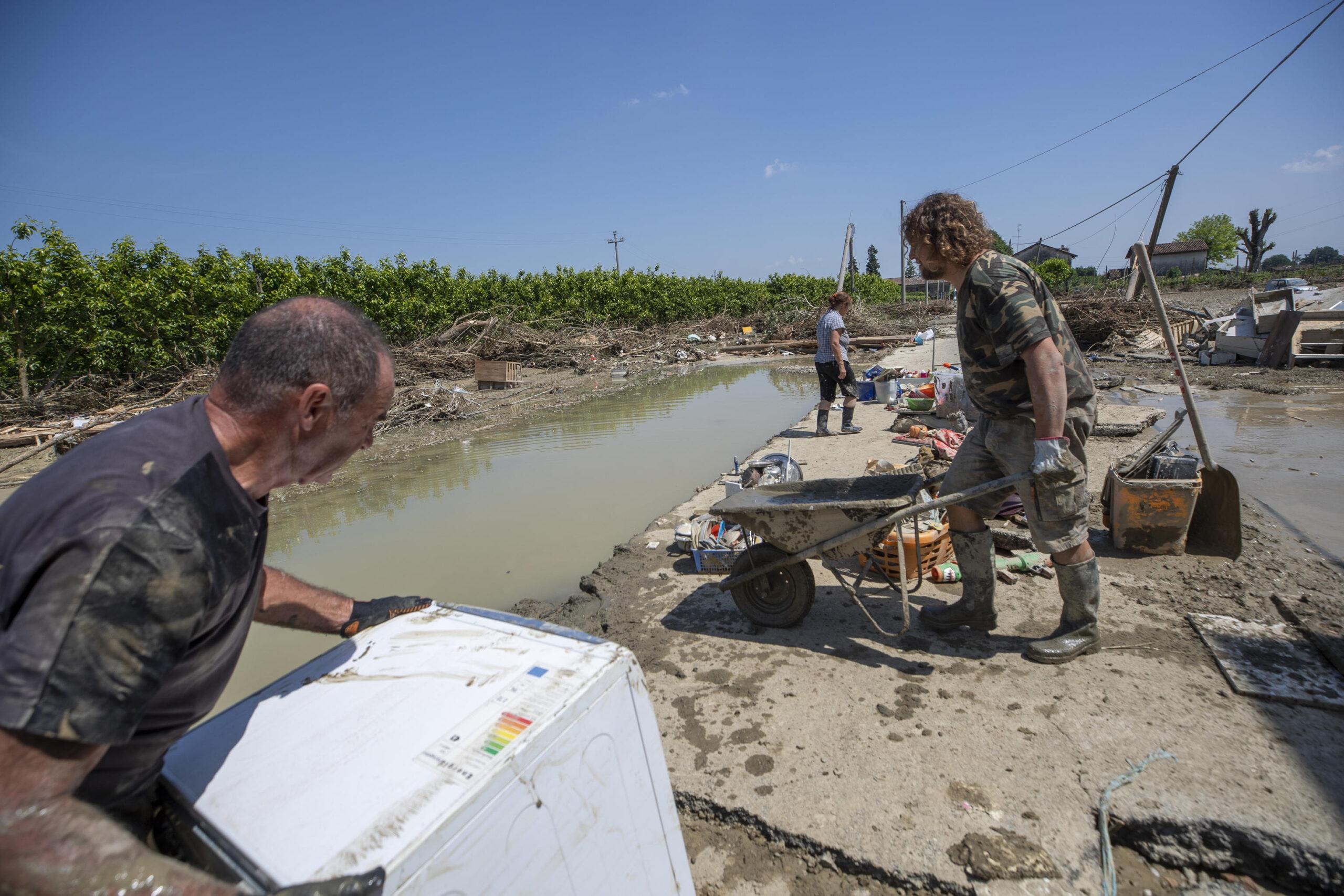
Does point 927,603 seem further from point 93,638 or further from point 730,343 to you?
point 730,343

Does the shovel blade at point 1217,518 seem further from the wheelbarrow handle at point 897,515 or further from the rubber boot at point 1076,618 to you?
the wheelbarrow handle at point 897,515

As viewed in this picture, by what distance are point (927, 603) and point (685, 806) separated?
190cm

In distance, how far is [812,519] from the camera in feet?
9.86

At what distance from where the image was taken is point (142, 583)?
36.6 inches

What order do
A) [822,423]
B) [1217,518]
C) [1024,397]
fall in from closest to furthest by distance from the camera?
[1024,397] → [1217,518] → [822,423]

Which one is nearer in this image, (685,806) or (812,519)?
(685,806)

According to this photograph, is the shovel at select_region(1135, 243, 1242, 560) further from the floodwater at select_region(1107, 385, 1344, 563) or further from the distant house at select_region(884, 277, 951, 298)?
the distant house at select_region(884, 277, 951, 298)

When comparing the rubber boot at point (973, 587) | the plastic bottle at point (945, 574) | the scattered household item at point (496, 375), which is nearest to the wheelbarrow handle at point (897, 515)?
the rubber boot at point (973, 587)

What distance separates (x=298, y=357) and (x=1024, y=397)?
9.00 ft

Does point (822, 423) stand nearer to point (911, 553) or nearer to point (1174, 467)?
point (1174, 467)

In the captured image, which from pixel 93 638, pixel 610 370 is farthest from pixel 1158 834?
pixel 610 370

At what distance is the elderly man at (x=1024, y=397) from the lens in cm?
263

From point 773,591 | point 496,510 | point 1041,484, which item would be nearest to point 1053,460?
point 1041,484

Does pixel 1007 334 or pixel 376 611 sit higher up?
pixel 1007 334
